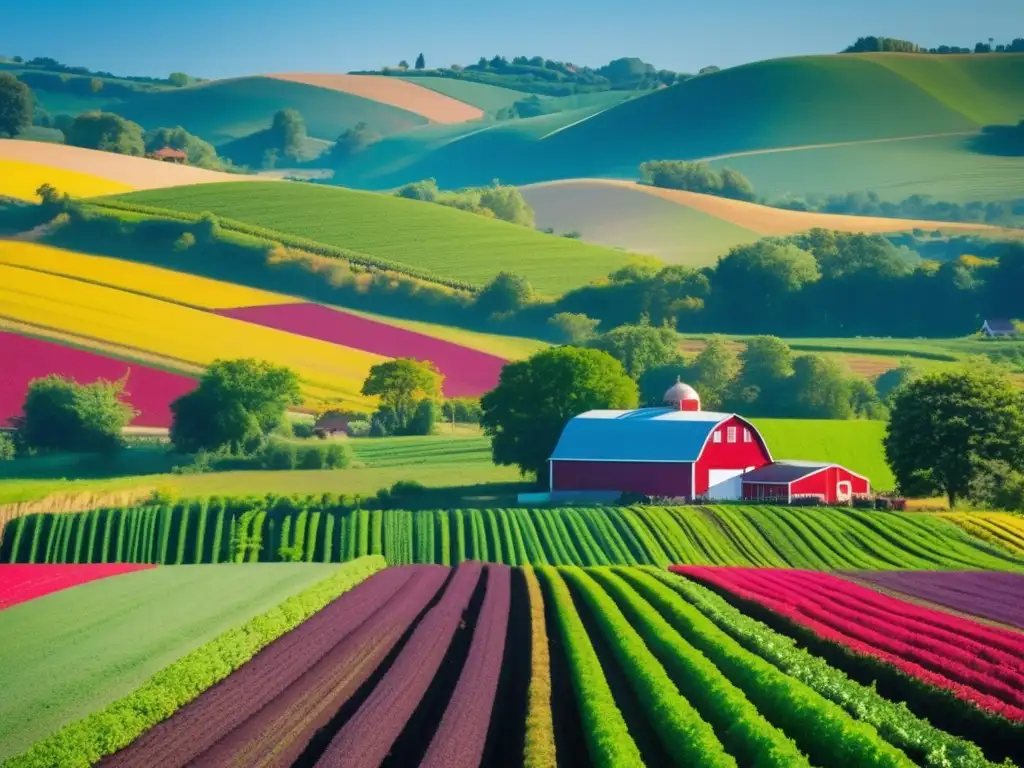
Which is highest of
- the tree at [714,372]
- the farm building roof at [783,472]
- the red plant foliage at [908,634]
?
the tree at [714,372]

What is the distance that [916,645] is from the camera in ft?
100.0

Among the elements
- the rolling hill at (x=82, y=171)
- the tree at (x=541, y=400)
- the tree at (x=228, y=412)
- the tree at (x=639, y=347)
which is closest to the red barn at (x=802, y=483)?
the tree at (x=541, y=400)

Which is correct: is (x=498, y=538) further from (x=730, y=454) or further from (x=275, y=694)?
(x=275, y=694)

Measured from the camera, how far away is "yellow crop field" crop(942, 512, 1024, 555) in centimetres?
5975

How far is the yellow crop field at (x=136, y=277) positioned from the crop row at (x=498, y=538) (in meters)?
60.0

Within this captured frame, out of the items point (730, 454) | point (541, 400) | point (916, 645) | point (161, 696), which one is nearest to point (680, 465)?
point (730, 454)

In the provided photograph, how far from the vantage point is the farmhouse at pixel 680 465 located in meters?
75.7

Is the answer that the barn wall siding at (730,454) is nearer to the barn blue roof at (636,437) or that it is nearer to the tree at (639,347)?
the barn blue roof at (636,437)

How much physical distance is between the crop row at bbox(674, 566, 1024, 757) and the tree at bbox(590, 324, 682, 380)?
214 ft

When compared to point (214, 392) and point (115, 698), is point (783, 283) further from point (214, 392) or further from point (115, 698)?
point (115, 698)

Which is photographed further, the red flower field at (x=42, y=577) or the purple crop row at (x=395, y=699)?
the red flower field at (x=42, y=577)

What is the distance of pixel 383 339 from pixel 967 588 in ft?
255

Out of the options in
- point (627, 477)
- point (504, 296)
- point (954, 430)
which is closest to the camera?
point (954, 430)

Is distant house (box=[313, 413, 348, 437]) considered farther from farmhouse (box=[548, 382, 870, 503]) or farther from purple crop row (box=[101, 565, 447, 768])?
purple crop row (box=[101, 565, 447, 768])
